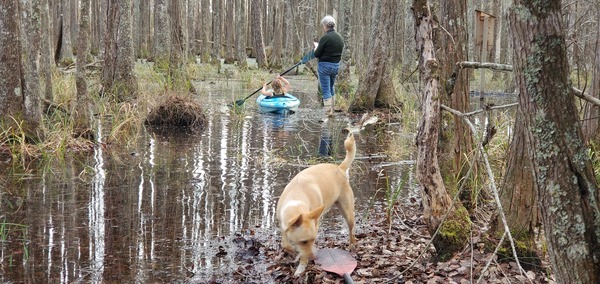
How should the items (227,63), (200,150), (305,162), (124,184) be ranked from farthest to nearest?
(227,63), (200,150), (305,162), (124,184)

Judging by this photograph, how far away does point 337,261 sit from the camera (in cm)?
485

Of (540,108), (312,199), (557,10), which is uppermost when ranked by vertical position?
(557,10)

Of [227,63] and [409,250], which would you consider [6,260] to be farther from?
[227,63]

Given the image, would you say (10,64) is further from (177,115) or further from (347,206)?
(347,206)

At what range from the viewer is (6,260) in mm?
4766

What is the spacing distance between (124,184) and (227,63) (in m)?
28.9

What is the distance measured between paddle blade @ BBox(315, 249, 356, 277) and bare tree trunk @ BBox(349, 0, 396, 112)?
33.5 ft

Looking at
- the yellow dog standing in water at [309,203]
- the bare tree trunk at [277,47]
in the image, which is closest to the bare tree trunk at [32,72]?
the yellow dog standing in water at [309,203]

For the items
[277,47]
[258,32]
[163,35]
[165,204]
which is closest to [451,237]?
[165,204]

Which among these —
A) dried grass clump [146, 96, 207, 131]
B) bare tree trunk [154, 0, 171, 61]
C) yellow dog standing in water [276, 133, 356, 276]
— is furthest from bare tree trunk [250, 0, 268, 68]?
yellow dog standing in water [276, 133, 356, 276]

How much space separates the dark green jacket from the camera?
46.9 feet

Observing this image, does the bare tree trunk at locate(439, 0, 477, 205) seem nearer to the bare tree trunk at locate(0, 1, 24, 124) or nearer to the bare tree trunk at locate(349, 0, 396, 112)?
the bare tree trunk at locate(0, 1, 24, 124)

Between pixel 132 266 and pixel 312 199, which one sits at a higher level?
pixel 312 199

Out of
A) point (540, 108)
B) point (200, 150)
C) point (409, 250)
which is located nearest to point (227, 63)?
point (200, 150)
